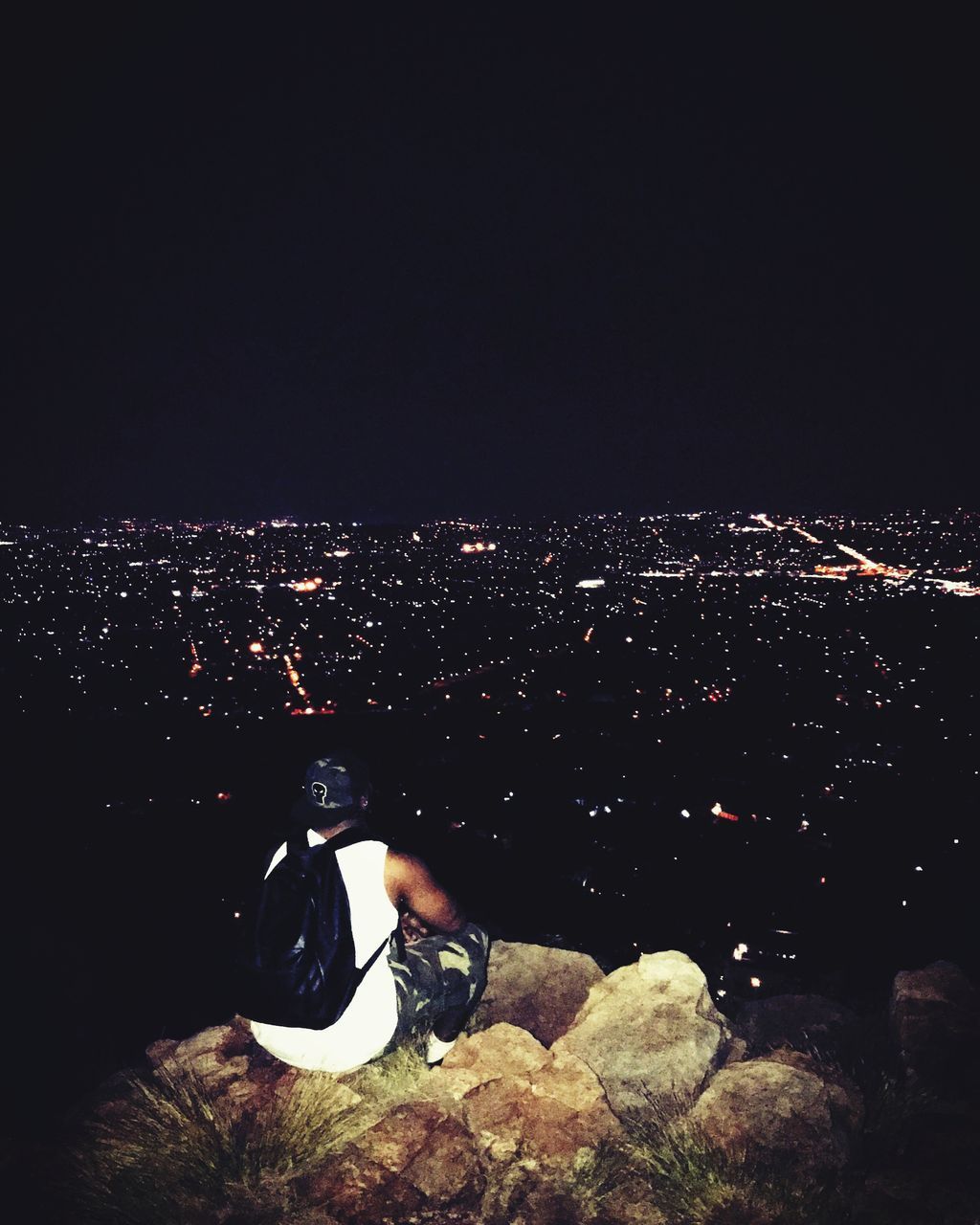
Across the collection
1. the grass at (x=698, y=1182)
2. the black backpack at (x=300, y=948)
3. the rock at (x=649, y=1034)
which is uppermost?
the black backpack at (x=300, y=948)

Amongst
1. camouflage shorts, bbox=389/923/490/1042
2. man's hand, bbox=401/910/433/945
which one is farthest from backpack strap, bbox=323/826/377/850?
man's hand, bbox=401/910/433/945

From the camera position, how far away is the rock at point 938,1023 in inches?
132

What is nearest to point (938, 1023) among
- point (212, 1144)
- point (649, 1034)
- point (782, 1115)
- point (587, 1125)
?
point (782, 1115)

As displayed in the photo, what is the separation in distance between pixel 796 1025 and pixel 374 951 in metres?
2.52

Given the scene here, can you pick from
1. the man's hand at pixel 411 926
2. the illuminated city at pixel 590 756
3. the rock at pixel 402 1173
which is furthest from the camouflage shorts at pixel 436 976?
the illuminated city at pixel 590 756

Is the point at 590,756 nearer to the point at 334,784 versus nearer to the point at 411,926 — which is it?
the point at 411,926

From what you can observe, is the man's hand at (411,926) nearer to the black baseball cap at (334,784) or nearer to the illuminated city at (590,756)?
the black baseball cap at (334,784)

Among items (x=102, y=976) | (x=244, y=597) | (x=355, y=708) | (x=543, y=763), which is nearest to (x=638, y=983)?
(x=102, y=976)

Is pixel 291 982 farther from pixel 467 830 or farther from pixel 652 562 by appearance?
pixel 652 562

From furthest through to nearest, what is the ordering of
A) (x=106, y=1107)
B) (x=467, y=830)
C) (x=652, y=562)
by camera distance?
(x=652, y=562), (x=467, y=830), (x=106, y=1107)

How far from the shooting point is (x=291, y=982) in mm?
2885

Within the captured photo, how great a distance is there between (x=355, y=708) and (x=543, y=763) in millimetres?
8605

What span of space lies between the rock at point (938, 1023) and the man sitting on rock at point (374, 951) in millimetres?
→ 2000

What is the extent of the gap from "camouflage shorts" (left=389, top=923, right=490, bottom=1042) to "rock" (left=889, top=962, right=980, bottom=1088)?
6.48ft
